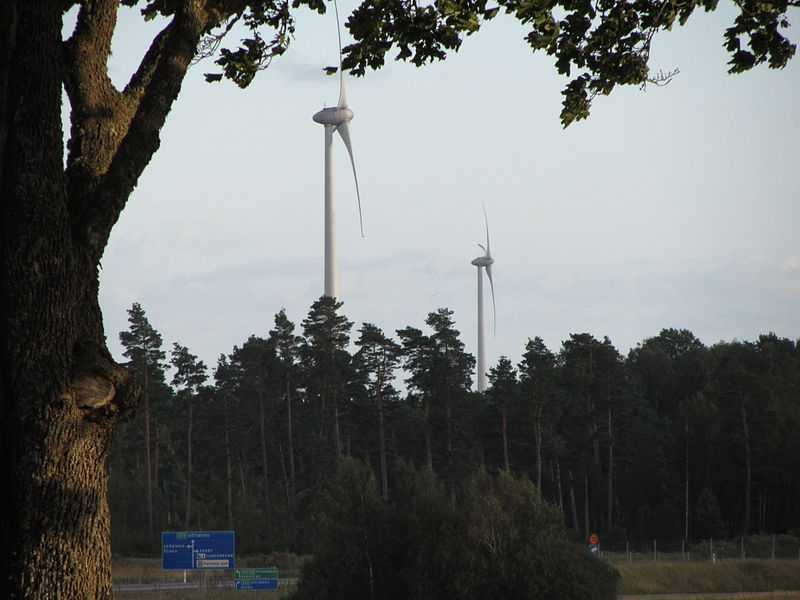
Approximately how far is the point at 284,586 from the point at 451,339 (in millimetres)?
31075

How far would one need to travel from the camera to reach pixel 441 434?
84.9 metres

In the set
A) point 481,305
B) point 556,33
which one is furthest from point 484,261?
point 556,33

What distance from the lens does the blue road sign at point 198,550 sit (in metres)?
52.6

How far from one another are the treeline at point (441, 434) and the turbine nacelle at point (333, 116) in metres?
15.3

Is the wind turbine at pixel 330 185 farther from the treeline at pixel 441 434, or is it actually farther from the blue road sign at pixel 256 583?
the blue road sign at pixel 256 583

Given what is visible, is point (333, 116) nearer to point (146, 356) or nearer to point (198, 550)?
point (146, 356)

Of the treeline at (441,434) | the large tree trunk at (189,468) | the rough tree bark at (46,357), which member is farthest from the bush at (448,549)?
the rough tree bark at (46,357)

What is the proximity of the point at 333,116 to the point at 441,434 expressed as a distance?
90.7ft

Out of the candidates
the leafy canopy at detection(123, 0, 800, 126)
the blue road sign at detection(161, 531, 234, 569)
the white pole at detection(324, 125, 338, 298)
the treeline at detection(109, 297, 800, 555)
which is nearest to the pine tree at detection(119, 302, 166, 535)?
the treeline at detection(109, 297, 800, 555)

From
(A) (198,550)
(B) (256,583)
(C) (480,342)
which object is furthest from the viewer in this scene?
(C) (480,342)

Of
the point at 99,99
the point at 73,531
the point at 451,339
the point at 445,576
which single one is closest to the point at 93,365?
the point at 73,531

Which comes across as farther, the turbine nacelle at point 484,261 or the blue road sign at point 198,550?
the turbine nacelle at point 484,261

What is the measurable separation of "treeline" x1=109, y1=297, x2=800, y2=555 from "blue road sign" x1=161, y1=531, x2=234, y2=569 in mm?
24273

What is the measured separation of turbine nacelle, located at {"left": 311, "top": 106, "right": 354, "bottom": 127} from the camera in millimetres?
87312
